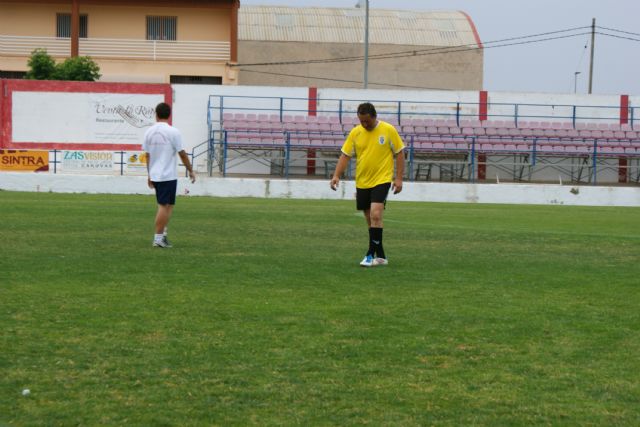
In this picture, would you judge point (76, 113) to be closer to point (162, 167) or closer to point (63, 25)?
point (63, 25)

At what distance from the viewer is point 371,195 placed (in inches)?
427

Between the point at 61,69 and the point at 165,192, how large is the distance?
33928 mm

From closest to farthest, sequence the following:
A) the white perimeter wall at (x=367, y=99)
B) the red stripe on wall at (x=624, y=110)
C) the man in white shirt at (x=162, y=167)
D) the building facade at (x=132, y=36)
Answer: the man in white shirt at (x=162, y=167)
the white perimeter wall at (x=367, y=99)
the red stripe on wall at (x=624, y=110)
the building facade at (x=132, y=36)

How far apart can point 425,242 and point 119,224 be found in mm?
5076

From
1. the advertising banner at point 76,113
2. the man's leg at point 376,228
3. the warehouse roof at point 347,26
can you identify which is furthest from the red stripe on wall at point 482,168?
the man's leg at point 376,228

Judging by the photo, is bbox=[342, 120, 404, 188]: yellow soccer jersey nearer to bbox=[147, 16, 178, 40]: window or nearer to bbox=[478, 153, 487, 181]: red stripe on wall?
bbox=[478, 153, 487, 181]: red stripe on wall

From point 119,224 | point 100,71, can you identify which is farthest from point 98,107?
point 119,224

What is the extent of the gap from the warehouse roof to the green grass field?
171 feet

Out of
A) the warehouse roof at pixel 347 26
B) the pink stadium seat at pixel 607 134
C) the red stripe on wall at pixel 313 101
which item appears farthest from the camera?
the warehouse roof at pixel 347 26

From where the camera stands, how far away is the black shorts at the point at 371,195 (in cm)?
1080

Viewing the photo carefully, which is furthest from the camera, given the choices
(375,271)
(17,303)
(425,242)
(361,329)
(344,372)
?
(425,242)

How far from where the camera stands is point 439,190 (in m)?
30.0

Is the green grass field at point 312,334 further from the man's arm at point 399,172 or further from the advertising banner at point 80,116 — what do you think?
the advertising banner at point 80,116

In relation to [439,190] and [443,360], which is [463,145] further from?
[443,360]
